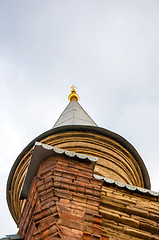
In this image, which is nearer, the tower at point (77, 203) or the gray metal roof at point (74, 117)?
the tower at point (77, 203)

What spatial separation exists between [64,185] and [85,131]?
4.25 metres

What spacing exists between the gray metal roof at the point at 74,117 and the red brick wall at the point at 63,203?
17.0ft

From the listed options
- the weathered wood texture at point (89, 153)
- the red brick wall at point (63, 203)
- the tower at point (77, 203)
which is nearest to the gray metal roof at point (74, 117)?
the weathered wood texture at point (89, 153)

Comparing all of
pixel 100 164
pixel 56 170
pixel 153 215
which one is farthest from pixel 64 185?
pixel 100 164

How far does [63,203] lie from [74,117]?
266 inches

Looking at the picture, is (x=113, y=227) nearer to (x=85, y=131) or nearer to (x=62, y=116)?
(x=85, y=131)

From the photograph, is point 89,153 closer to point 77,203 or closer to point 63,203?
point 77,203

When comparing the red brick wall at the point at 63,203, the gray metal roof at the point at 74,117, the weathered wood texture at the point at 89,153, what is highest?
the gray metal roof at the point at 74,117

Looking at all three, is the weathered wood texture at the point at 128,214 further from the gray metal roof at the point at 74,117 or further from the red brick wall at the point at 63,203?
the gray metal roof at the point at 74,117

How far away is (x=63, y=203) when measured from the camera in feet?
19.1

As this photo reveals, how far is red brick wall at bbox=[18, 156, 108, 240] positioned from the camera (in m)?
5.40

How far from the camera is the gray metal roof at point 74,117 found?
39.3 feet

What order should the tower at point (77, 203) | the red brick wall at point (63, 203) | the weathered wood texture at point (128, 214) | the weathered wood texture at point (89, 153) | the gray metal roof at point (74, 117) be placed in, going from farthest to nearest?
the gray metal roof at point (74, 117)
the weathered wood texture at point (89, 153)
the weathered wood texture at point (128, 214)
the tower at point (77, 203)
the red brick wall at point (63, 203)

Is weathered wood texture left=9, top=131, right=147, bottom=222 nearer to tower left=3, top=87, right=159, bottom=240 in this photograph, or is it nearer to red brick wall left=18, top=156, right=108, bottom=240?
tower left=3, top=87, right=159, bottom=240
